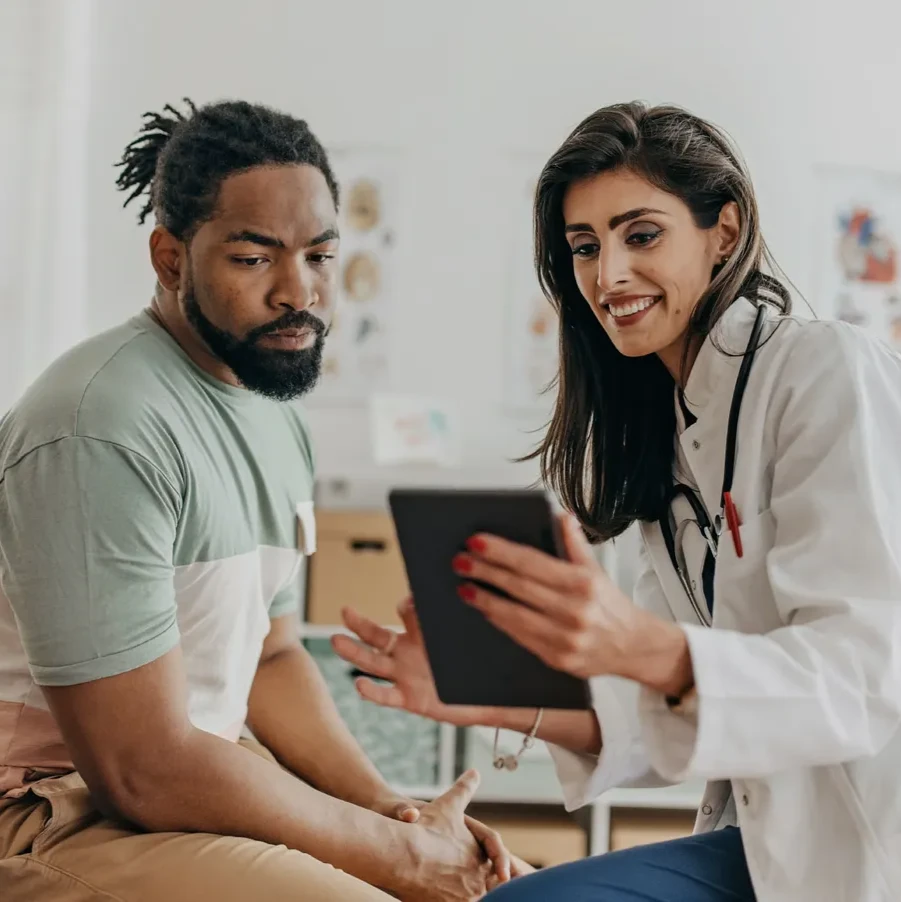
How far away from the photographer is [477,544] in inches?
35.6

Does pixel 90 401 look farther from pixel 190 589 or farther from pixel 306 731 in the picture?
pixel 306 731

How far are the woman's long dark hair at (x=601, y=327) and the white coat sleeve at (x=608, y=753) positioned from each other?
24cm

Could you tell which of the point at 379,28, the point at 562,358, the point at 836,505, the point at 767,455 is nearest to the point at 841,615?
the point at 836,505

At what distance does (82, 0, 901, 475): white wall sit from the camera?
315cm

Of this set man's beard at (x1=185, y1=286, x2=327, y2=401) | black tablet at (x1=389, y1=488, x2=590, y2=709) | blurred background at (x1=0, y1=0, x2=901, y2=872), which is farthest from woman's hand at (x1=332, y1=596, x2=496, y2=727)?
blurred background at (x1=0, y1=0, x2=901, y2=872)

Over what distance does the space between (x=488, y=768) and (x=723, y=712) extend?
1.92m

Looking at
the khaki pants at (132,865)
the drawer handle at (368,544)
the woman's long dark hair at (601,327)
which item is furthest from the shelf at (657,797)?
the khaki pants at (132,865)

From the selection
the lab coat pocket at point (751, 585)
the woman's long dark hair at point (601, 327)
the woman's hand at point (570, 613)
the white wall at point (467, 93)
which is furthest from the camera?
the white wall at point (467, 93)

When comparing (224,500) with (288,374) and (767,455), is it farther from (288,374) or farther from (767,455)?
(767,455)

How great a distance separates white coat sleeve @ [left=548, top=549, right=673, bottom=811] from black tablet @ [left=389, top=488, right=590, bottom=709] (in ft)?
0.87

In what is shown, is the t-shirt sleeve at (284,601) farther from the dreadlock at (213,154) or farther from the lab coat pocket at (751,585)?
the lab coat pocket at (751,585)

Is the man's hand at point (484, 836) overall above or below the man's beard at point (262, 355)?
below

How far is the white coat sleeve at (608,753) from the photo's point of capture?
1252 millimetres

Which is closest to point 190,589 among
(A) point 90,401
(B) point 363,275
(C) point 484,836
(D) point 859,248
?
(A) point 90,401
